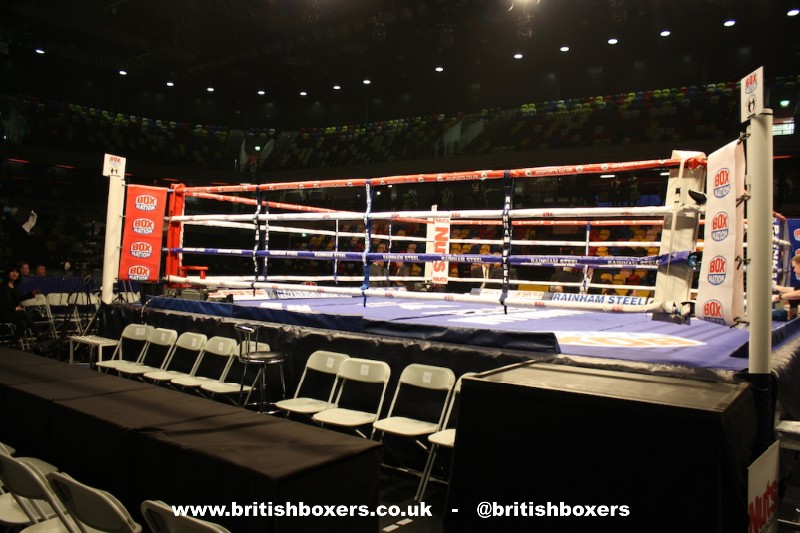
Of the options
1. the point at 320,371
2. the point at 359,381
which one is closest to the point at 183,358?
the point at 320,371

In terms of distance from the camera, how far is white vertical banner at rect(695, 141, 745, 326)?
2402mm

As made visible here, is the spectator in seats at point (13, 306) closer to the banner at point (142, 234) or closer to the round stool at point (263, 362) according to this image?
the banner at point (142, 234)

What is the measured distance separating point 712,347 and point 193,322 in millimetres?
4087

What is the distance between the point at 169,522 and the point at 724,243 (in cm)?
240

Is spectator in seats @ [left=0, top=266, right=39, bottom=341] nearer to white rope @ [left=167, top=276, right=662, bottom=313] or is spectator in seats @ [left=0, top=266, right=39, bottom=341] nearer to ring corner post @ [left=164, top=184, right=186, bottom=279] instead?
ring corner post @ [left=164, top=184, right=186, bottom=279]

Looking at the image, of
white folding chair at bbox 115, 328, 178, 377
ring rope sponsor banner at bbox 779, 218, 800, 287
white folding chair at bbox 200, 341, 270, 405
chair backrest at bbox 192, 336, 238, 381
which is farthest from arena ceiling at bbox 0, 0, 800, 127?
white folding chair at bbox 200, 341, 270, 405

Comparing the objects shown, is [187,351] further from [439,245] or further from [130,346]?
[439,245]

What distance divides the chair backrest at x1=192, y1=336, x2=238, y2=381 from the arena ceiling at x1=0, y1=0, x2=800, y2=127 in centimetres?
787

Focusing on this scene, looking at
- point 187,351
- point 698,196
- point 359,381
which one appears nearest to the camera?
point 698,196

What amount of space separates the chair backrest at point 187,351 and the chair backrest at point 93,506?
2.82 m

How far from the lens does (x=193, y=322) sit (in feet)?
16.7

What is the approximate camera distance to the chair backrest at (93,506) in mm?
1708

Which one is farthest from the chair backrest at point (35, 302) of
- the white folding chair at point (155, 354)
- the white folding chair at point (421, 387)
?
the white folding chair at point (421, 387)

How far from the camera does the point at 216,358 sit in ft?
15.9
